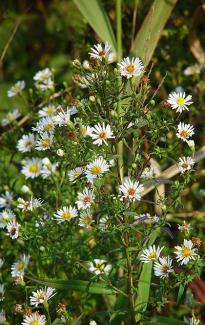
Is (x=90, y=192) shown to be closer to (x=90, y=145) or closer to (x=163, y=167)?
(x=90, y=145)

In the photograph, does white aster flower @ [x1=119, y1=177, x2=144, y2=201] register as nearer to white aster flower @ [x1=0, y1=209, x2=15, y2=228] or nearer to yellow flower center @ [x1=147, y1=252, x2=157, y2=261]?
yellow flower center @ [x1=147, y1=252, x2=157, y2=261]

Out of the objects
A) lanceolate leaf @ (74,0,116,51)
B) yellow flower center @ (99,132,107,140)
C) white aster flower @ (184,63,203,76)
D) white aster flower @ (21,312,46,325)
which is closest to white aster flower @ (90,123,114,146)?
yellow flower center @ (99,132,107,140)

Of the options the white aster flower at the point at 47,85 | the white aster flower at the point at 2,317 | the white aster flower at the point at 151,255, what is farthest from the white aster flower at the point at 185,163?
the white aster flower at the point at 47,85

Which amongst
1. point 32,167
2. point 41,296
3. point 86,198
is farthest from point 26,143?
point 41,296

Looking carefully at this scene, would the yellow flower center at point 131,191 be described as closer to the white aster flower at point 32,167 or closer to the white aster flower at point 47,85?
the white aster flower at point 32,167

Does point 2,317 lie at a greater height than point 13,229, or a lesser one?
lesser

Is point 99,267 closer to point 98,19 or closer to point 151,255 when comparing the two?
point 151,255
